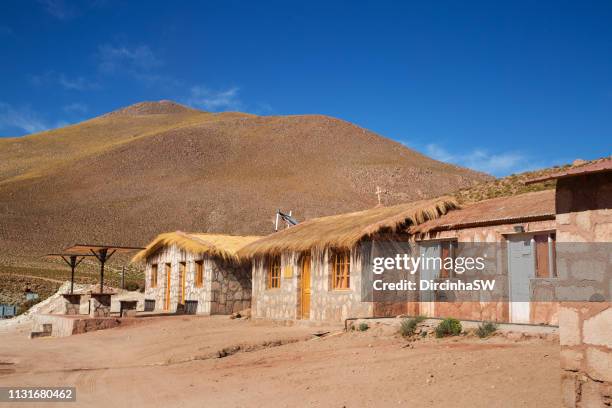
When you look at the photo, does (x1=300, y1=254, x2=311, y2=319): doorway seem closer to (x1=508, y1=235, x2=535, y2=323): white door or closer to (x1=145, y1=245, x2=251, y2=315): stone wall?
(x1=145, y1=245, x2=251, y2=315): stone wall

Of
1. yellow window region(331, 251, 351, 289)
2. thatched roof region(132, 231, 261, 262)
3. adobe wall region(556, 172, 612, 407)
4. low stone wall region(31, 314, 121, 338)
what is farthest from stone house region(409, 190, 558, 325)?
low stone wall region(31, 314, 121, 338)

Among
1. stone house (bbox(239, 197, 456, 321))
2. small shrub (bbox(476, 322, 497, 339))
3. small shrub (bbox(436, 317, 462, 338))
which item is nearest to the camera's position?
small shrub (bbox(476, 322, 497, 339))

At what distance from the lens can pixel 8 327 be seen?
75.1 feet

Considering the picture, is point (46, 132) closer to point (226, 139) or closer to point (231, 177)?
point (226, 139)

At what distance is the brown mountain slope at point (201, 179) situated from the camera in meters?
64.9

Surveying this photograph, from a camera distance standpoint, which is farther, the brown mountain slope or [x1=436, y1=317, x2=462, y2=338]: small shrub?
the brown mountain slope

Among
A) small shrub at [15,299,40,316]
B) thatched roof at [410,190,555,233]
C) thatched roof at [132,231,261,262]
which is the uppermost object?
thatched roof at [410,190,555,233]

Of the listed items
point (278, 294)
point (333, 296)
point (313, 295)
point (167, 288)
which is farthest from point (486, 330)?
point (167, 288)

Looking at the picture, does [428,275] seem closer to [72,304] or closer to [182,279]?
[182,279]

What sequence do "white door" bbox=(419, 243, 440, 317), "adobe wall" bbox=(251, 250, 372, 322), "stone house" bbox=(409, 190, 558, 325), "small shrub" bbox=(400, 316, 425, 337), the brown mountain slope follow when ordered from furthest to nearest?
the brown mountain slope
"adobe wall" bbox=(251, 250, 372, 322)
"white door" bbox=(419, 243, 440, 317)
"stone house" bbox=(409, 190, 558, 325)
"small shrub" bbox=(400, 316, 425, 337)

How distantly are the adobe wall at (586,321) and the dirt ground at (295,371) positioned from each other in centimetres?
75

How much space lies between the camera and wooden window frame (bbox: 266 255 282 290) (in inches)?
726

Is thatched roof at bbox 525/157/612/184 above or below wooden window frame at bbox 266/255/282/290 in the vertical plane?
above

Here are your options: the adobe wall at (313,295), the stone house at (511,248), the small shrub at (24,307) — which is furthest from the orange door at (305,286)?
the small shrub at (24,307)
